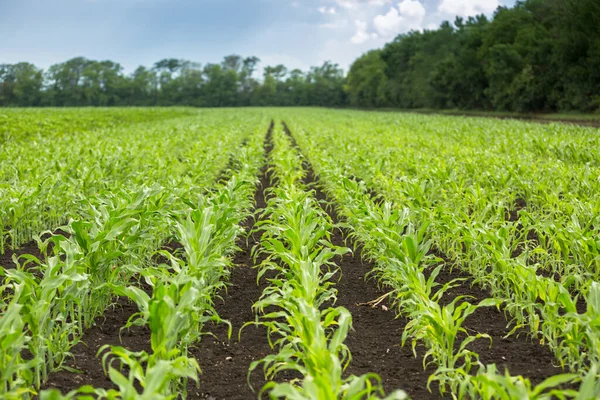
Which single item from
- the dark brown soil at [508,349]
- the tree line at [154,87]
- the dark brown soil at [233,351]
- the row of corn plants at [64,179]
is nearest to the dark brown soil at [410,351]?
the dark brown soil at [508,349]

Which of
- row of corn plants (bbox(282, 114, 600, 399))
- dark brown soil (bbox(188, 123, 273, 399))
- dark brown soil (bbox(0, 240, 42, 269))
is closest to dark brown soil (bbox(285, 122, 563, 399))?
row of corn plants (bbox(282, 114, 600, 399))

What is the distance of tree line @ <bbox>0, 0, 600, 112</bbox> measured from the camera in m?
30.3

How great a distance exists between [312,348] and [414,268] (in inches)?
59.2

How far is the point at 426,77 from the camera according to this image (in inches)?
2153

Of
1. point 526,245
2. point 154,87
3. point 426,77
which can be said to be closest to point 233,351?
point 526,245

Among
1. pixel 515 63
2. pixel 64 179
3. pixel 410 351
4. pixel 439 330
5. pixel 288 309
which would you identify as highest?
pixel 515 63

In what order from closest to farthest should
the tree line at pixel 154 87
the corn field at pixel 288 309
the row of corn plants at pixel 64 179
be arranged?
the corn field at pixel 288 309
the row of corn plants at pixel 64 179
the tree line at pixel 154 87

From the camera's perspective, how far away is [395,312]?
13.7 ft

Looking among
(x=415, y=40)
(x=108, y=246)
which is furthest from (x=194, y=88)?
(x=108, y=246)

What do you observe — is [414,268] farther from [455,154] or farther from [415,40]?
[415,40]

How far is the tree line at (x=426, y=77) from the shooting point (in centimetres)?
3033

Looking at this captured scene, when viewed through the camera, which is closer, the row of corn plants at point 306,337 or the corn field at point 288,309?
the row of corn plants at point 306,337

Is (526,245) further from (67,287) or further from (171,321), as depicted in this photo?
(67,287)

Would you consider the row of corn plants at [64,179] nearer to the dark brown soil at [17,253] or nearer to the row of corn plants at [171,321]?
the dark brown soil at [17,253]
